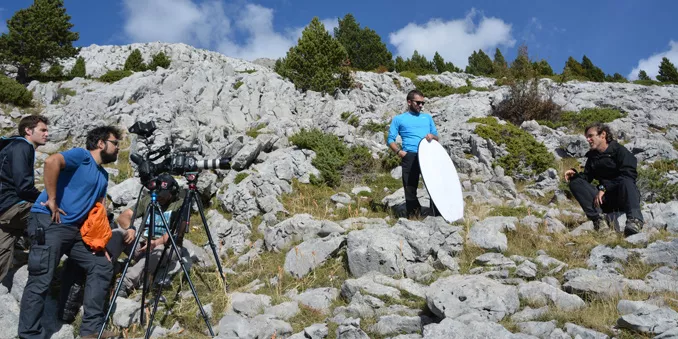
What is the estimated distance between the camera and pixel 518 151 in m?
12.3

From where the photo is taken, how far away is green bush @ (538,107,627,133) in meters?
16.2

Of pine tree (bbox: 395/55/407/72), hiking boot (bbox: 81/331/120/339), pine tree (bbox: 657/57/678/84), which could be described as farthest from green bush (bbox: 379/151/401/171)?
pine tree (bbox: 657/57/678/84)

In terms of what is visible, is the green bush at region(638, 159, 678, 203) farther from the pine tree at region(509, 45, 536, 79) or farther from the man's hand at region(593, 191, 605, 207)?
the pine tree at region(509, 45, 536, 79)

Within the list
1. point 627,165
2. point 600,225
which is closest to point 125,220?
point 600,225

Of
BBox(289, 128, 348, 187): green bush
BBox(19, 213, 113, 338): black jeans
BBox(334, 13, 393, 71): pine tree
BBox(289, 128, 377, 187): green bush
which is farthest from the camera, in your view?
BBox(334, 13, 393, 71): pine tree

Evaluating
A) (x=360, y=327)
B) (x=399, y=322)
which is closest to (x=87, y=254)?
(x=360, y=327)

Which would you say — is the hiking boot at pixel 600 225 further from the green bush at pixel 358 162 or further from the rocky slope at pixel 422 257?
the green bush at pixel 358 162

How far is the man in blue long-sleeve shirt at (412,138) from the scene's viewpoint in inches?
321

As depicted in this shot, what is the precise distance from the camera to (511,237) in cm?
697

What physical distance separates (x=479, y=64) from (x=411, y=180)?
194 ft

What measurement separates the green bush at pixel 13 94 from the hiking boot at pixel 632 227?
24098mm

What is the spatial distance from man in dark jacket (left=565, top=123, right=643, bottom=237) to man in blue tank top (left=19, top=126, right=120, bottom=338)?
7.26m

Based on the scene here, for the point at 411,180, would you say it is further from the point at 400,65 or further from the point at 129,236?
the point at 400,65

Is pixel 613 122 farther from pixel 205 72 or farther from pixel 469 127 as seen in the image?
pixel 205 72
